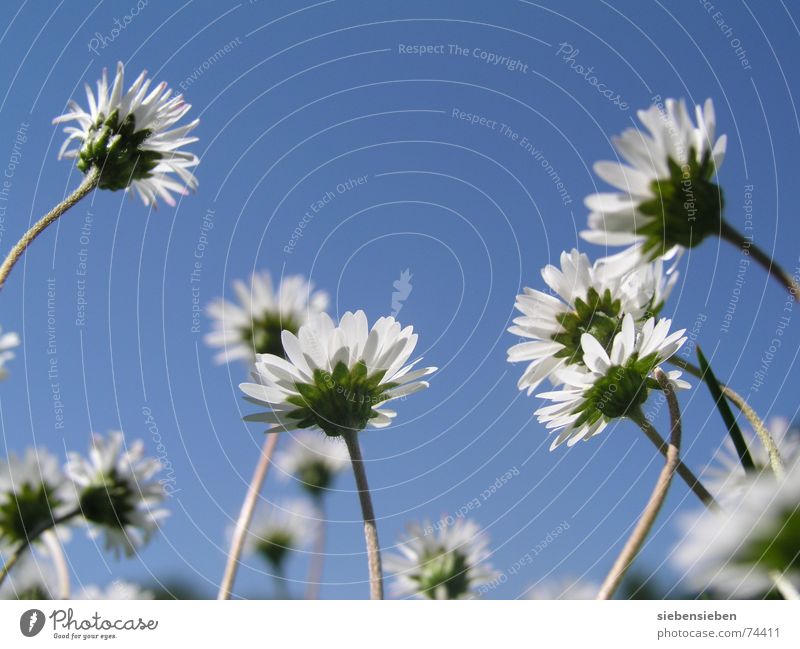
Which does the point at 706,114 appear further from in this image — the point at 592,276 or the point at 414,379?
the point at 414,379

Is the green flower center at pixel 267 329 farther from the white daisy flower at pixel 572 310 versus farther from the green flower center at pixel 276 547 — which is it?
the white daisy flower at pixel 572 310

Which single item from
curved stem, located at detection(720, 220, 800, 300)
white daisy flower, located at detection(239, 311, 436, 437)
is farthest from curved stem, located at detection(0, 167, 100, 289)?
curved stem, located at detection(720, 220, 800, 300)

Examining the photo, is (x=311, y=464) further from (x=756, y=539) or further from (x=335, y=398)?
(x=756, y=539)

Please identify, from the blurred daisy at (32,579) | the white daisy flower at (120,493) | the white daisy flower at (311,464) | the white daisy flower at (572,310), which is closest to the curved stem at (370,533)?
the white daisy flower at (572,310)

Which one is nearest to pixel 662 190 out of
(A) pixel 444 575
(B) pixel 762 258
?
(B) pixel 762 258

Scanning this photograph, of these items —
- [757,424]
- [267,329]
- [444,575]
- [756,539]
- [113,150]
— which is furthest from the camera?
[267,329]
